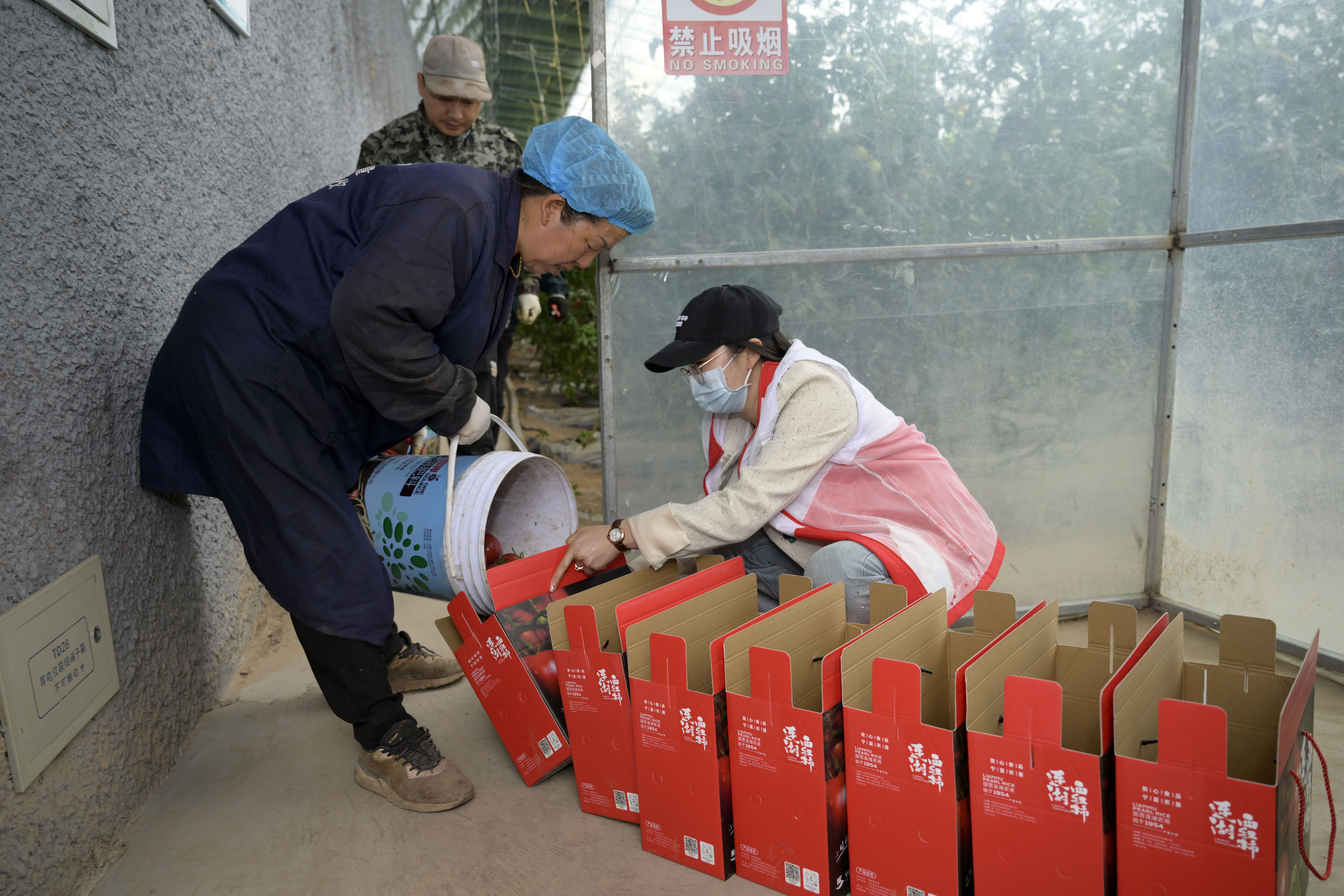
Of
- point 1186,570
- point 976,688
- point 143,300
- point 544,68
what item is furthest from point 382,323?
point 544,68

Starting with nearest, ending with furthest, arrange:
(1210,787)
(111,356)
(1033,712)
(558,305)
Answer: (1210,787) < (1033,712) < (111,356) < (558,305)

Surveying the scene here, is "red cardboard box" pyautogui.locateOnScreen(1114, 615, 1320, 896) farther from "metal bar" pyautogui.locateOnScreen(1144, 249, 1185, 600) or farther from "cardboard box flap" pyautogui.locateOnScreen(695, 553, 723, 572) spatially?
"metal bar" pyautogui.locateOnScreen(1144, 249, 1185, 600)

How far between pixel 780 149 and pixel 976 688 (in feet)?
6.12

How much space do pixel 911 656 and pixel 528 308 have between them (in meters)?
2.57

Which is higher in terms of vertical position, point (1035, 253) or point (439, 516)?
point (1035, 253)

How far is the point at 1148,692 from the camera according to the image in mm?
1427

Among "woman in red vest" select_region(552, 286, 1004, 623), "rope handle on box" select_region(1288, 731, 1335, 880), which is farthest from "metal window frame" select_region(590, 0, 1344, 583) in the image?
"rope handle on box" select_region(1288, 731, 1335, 880)

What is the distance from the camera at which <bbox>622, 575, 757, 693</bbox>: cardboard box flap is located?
1677 millimetres

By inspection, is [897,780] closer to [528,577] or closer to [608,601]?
[608,601]

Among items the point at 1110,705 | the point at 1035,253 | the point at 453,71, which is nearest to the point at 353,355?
the point at 1110,705

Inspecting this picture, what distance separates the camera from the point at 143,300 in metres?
2.08

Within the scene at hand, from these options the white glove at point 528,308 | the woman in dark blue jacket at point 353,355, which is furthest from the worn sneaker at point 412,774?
the white glove at point 528,308

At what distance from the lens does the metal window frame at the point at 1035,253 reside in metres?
2.65

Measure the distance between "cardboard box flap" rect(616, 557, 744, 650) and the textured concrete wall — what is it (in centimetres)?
105
